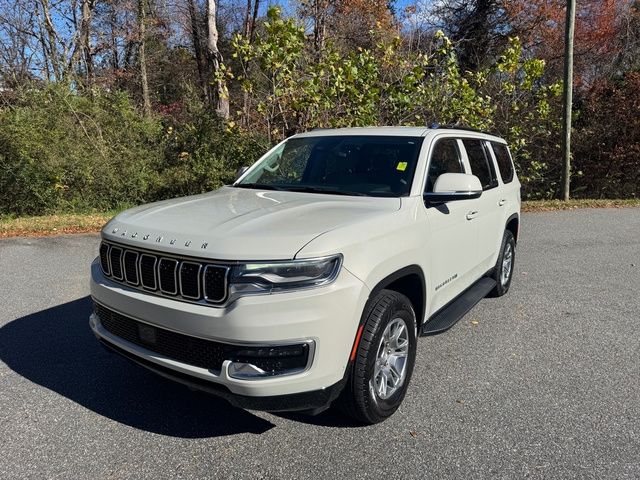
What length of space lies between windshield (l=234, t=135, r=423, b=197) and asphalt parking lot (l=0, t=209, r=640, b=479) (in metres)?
1.52

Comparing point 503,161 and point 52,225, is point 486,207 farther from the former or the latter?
point 52,225

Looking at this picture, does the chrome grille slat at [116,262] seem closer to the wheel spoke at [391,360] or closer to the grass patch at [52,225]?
the wheel spoke at [391,360]

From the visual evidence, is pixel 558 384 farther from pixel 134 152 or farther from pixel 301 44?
pixel 134 152

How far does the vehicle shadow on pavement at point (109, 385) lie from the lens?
10.5 ft

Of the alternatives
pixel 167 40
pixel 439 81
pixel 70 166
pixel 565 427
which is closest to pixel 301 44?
pixel 439 81

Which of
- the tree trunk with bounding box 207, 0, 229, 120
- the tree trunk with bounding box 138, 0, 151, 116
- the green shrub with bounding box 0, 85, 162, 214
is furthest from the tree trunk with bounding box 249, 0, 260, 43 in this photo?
the green shrub with bounding box 0, 85, 162, 214

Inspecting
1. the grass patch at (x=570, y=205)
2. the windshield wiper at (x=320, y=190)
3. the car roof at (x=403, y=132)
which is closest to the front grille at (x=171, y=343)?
the windshield wiper at (x=320, y=190)

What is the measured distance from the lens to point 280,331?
2.54 m

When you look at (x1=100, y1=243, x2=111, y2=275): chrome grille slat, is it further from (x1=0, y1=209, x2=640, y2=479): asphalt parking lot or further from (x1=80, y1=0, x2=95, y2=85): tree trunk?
(x1=80, y1=0, x2=95, y2=85): tree trunk

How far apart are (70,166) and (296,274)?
36.9 feet

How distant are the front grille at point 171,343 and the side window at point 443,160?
1.99 m

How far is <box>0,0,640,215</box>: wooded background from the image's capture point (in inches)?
458

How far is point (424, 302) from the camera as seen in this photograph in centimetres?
355

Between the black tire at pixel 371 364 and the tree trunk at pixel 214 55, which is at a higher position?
the tree trunk at pixel 214 55
